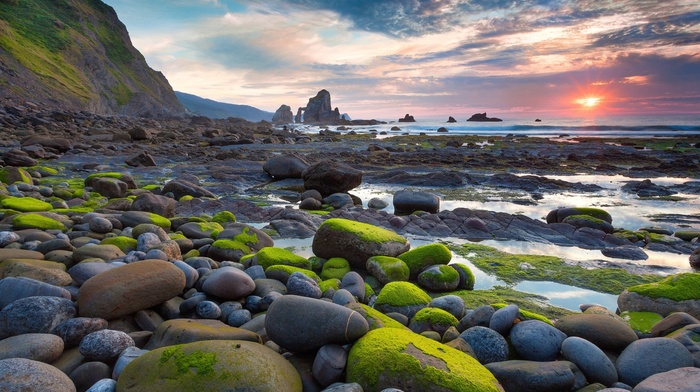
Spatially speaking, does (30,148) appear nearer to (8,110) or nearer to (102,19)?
(8,110)

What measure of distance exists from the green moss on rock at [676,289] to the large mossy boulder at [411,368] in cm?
331

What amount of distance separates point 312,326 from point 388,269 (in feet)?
9.51

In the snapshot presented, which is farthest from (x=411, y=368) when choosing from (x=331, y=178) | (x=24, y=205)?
(x=331, y=178)

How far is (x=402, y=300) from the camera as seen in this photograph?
487 centimetres

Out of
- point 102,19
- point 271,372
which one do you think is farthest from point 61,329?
point 102,19

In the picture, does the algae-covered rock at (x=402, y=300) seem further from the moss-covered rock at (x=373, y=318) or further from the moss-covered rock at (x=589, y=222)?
the moss-covered rock at (x=589, y=222)

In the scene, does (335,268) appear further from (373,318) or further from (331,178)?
(331,178)

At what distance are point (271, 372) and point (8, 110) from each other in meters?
41.1

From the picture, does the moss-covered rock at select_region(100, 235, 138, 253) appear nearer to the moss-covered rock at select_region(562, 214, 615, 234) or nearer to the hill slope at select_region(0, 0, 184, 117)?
the moss-covered rock at select_region(562, 214, 615, 234)

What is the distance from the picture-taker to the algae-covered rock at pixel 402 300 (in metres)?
4.78

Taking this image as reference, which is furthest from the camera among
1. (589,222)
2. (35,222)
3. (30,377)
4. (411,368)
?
(589,222)

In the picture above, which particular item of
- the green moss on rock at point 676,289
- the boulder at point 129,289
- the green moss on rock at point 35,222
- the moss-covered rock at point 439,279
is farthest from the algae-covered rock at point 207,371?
the green moss on rock at point 35,222

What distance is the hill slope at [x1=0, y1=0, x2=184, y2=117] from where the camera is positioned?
5088cm

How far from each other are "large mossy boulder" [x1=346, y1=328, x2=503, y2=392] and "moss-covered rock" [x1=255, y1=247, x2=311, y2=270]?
296 cm
